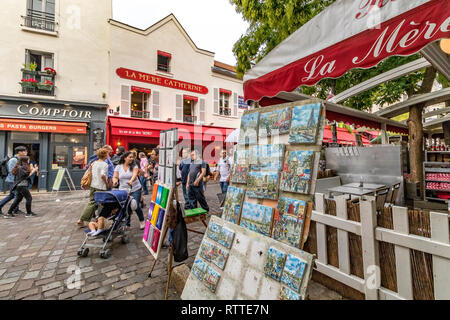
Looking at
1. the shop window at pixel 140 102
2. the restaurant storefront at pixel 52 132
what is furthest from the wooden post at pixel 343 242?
the shop window at pixel 140 102

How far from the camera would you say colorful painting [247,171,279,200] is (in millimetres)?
1688

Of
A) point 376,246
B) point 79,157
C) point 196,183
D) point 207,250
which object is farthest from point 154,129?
point 376,246

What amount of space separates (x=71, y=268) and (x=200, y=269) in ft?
7.94

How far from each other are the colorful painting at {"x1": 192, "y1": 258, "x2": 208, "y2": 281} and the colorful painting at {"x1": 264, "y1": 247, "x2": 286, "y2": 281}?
66 centimetres

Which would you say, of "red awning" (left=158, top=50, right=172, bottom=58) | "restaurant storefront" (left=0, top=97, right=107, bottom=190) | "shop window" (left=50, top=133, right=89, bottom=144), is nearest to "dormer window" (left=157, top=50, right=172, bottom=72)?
"red awning" (left=158, top=50, right=172, bottom=58)

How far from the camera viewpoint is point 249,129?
79.4 inches

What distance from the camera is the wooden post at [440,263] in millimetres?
1553

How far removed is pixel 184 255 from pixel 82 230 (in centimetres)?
341

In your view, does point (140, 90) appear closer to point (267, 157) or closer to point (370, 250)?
point (267, 157)

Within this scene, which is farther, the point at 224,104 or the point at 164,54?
the point at 224,104

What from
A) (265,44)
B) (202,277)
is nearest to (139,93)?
(265,44)

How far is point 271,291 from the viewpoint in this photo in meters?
1.46

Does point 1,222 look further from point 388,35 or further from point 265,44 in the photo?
point 265,44

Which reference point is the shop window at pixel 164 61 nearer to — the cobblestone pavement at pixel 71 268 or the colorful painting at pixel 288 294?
the cobblestone pavement at pixel 71 268
